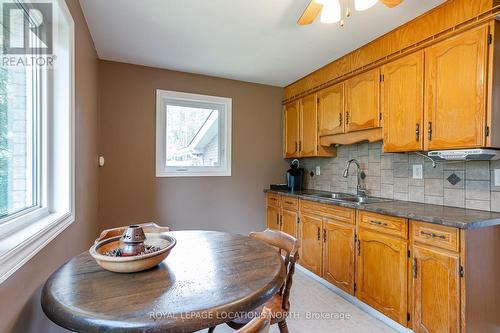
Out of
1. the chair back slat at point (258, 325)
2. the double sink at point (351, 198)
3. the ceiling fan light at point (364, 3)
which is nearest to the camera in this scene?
the chair back slat at point (258, 325)

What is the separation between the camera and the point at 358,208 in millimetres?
2145

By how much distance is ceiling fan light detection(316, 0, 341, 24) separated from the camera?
155 cm

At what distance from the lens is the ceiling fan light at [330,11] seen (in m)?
1.55

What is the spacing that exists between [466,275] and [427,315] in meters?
0.39

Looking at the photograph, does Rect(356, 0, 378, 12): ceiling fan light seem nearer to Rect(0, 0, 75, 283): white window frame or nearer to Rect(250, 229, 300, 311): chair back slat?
Rect(250, 229, 300, 311): chair back slat

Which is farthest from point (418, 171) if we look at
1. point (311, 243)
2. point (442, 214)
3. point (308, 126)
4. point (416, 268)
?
point (308, 126)

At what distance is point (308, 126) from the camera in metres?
3.23

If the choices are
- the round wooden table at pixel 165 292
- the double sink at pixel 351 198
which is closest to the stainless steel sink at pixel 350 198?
the double sink at pixel 351 198

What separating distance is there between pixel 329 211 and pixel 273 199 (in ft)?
3.45

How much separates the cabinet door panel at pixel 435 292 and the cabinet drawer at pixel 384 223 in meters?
0.14

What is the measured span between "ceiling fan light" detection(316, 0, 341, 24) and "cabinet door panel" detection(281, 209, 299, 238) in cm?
198

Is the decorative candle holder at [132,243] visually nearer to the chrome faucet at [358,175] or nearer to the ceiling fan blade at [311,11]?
the ceiling fan blade at [311,11]

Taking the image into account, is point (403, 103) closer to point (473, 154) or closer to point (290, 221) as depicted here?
point (473, 154)

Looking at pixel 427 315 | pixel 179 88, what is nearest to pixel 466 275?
pixel 427 315
